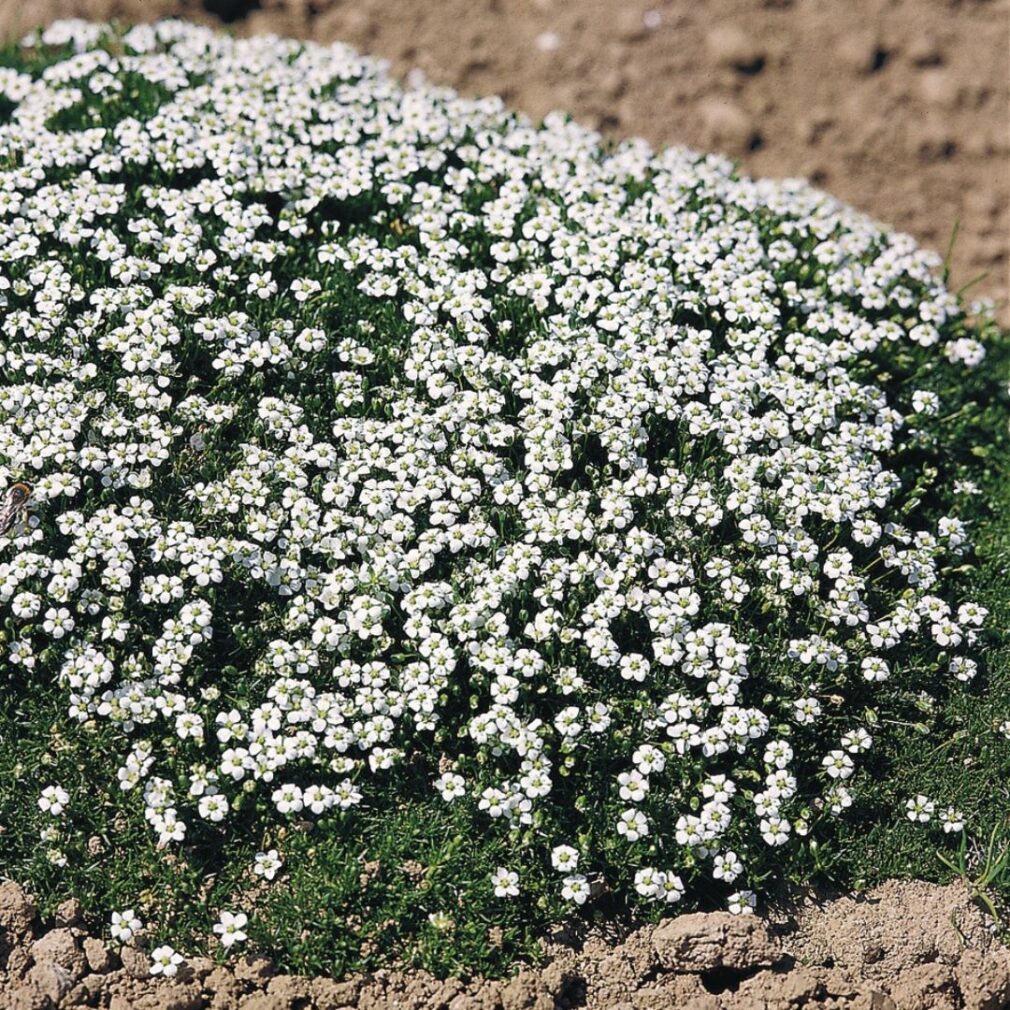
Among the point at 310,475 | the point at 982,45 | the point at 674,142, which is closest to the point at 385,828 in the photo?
the point at 310,475

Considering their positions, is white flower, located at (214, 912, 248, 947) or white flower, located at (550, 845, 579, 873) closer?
white flower, located at (214, 912, 248, 947)

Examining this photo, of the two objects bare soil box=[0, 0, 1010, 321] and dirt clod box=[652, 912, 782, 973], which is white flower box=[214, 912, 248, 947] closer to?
dirt clod box=[652, 912, 782, 973]

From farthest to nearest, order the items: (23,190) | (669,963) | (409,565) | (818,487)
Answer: (23,190) < (818,487) < (409,565) < (669,963)

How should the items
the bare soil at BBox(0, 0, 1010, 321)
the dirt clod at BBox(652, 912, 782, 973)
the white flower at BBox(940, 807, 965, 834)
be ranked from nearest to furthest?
1. the dirt clod at BBox(652, 912, 782, 973)
2. the white flower at BBox(940, 807, 965, 834)
3. the bare soil at BBox(0, 0, 1010, 321)

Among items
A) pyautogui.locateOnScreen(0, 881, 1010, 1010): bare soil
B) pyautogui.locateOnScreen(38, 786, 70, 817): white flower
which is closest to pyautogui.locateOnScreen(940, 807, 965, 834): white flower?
pyautogui.locateOnScreen(0, 881, 1010, 1010): bare soil

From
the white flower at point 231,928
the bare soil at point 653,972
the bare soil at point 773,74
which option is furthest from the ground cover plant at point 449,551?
the bare soil at point 773,74

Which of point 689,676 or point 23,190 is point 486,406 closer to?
point 689,676

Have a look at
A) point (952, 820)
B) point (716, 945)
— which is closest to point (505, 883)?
point (716, 945)
